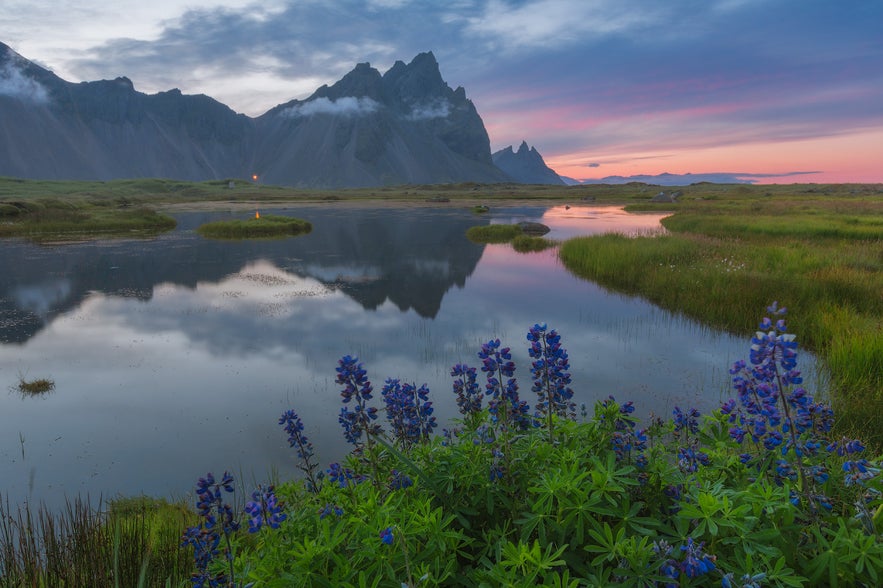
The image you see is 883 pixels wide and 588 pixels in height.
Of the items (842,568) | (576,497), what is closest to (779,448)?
(842,568)

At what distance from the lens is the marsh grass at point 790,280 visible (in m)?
10.2

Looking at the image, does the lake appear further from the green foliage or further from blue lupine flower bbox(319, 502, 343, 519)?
the green foliage

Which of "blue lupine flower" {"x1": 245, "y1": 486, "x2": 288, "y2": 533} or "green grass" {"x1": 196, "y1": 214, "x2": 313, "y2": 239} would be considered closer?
"blue lupine flower" {"x1": 245, "y1": 486, "x2": 288, "y2": 533}

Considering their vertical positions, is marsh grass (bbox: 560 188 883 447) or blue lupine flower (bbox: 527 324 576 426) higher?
blue lupine flower (bbox: 527 324 576 426)

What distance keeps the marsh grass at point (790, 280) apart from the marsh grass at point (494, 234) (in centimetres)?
1079

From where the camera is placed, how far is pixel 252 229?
50.6 meters

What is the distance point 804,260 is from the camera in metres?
20.4

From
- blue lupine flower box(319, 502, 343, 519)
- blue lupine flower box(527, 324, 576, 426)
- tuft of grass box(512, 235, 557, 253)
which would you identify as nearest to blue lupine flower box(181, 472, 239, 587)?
blue lupine flower box(319, 502, 343, 519)

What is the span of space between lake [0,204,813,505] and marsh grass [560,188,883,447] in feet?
4.54

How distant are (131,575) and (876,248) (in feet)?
97.6

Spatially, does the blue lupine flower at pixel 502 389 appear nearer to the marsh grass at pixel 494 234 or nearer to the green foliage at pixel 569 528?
the green foliage at pixel 569 528

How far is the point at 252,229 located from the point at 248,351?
38.6 meters

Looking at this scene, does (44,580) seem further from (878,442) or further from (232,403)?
(878,442)

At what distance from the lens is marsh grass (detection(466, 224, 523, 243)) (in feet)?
145
